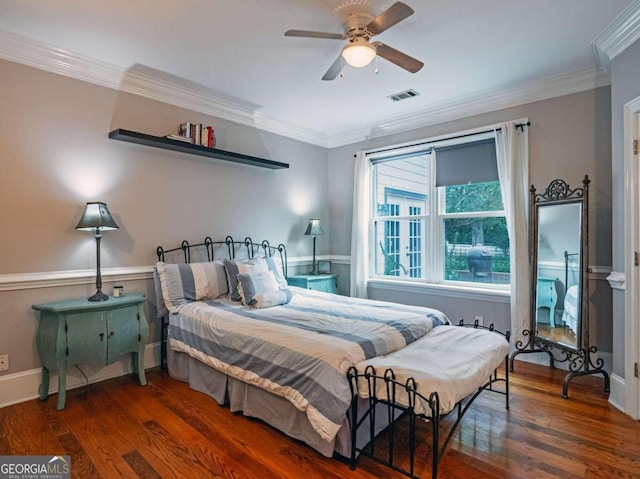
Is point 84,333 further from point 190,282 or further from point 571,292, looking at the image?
point 571,292

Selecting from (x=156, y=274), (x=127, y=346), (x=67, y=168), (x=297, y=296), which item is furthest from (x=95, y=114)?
(x=297, y=296)

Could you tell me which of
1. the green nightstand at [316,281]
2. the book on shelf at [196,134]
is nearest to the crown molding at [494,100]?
the green nightstand at [316,281]

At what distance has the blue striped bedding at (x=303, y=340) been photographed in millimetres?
2012

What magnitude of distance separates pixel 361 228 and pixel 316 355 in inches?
117

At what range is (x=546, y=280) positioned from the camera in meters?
3.44

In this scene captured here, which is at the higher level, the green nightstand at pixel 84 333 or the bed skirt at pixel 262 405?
the green nightstand at pixel 84 333

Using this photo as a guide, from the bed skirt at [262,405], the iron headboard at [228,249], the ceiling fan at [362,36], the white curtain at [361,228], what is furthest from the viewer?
the white curtain at [361,228]

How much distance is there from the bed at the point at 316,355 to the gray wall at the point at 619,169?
0.96m

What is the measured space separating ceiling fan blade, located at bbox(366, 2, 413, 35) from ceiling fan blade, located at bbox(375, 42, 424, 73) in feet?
0.49

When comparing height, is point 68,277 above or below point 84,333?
above

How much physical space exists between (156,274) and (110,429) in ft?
4.19

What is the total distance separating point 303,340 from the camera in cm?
226

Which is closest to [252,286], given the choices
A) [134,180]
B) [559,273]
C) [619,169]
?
[134,180]

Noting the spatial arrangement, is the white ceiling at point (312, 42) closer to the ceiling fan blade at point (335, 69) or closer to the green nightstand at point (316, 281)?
the ceiling fan blade at point (335, 69)
